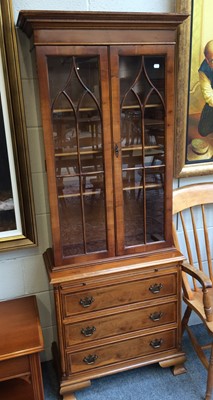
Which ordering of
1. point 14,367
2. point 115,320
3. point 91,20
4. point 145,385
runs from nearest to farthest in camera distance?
1. point 91,20
2. point 14,367
3. point 115,320
4. point 145,385

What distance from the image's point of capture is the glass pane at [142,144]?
1.68 meters

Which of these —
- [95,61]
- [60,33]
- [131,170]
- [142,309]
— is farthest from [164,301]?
[60,33]

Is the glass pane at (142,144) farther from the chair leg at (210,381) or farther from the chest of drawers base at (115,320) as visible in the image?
the chair leg at (210,381)

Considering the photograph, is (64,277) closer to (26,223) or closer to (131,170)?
(26,223)

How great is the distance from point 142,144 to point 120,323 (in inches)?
37.2

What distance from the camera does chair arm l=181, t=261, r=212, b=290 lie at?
174 cm

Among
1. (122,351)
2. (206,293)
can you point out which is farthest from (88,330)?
(206,293)

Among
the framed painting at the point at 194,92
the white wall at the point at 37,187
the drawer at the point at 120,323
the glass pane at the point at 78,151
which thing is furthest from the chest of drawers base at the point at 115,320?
the framed painting at the point at 194,92

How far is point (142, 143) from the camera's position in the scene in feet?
5.87

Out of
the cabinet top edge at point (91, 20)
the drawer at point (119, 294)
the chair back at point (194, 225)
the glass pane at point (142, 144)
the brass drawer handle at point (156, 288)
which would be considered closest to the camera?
the cabinet top edge at point (91, 20)

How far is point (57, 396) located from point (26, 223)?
957mm

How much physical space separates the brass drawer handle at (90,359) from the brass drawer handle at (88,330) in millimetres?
132

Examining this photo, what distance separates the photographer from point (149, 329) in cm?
196

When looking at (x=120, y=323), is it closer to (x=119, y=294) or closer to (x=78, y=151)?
(x=119, y=294)
